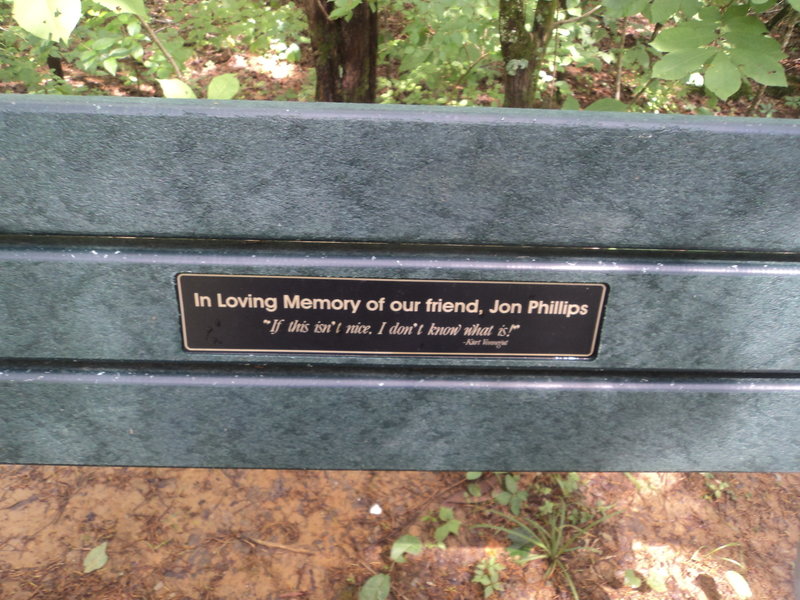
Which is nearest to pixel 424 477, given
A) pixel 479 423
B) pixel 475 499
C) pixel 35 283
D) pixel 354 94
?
pixel 475 499

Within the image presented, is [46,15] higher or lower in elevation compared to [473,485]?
higher

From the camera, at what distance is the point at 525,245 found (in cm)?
137

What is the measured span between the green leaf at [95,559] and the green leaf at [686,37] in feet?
6.96

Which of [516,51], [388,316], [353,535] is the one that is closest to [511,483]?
[353,535]

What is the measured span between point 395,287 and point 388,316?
0.07 m

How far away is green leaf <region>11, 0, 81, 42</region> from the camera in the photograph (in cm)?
121

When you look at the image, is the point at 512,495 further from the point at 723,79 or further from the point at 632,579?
the point at 723,79

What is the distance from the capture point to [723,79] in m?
1.43

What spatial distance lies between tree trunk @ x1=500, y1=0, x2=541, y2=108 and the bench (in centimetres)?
154

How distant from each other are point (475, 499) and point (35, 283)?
1.65 metres

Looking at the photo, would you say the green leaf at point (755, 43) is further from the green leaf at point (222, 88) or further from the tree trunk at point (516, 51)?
the tree trunk at point (516, 51)

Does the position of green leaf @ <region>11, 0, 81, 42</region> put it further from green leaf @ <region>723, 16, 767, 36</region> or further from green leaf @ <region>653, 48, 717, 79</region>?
green leaf @ <region>723, 16, 767, 36</region>

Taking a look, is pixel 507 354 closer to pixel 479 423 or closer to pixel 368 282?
pixel 479 423

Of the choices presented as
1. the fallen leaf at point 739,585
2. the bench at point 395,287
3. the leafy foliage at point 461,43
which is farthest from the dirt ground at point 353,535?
the leafy foliage at point 461,43
